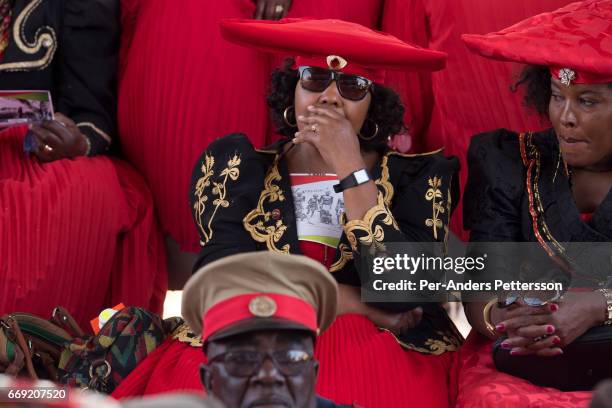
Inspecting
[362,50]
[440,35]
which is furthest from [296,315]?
[440,35]

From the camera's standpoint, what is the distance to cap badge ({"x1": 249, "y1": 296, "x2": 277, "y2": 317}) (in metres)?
2.09

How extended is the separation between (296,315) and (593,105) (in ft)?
4.21

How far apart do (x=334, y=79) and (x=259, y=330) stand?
127 centimetres

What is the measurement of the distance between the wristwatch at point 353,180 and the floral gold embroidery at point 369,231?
3.1 inches

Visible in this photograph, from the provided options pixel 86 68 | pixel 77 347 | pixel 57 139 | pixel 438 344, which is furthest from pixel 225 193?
pixel 86 68

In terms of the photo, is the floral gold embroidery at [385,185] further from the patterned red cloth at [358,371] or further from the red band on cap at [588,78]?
the red band on cap at [588,78]

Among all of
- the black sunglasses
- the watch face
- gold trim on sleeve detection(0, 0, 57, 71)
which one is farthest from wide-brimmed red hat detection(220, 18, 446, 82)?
the black sunglasses

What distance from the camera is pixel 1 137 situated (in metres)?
3.86

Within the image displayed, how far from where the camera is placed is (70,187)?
12.3 feet

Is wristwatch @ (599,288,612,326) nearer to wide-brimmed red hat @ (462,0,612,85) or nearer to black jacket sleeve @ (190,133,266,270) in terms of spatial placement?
wide-brimmed red hat @ (462,0,612,85)

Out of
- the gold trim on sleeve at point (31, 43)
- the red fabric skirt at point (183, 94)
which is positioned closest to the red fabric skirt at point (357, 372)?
the red fabric skirt at point (183, 94)

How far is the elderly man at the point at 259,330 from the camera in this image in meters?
2.08

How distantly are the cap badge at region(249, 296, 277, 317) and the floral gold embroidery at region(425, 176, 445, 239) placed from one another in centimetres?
120

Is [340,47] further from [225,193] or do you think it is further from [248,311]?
[248,311]
